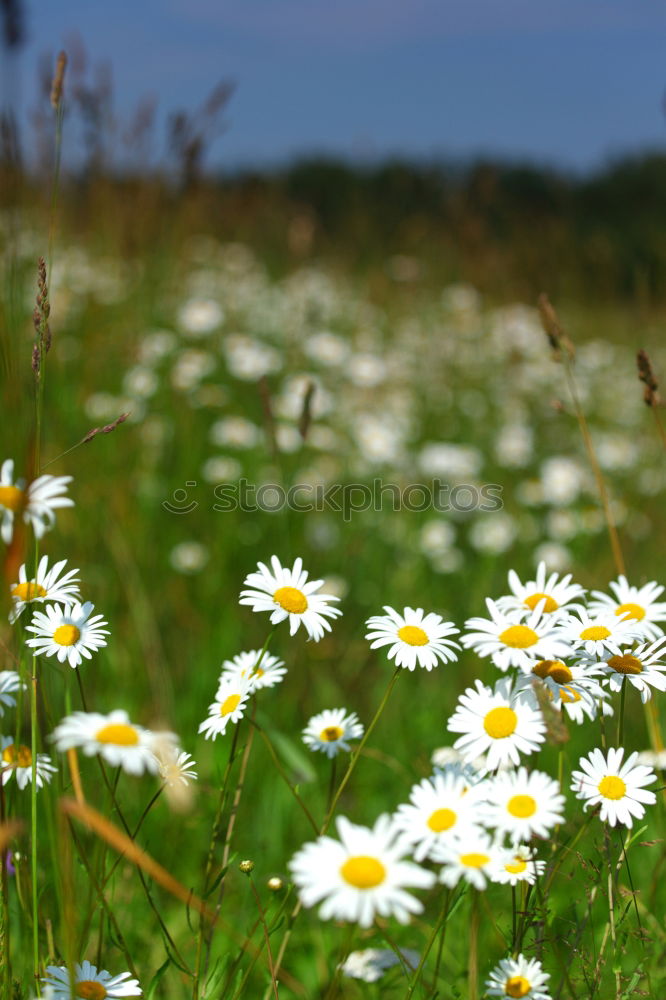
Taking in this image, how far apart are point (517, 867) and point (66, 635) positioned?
51 cm

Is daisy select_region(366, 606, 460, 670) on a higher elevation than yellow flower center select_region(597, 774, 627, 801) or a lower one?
higher

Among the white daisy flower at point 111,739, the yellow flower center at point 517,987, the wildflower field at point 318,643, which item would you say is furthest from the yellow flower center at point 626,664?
the white daisy flower at point 111,739

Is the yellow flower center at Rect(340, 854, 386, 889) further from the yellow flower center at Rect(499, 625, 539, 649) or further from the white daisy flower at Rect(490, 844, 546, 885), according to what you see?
the yellow flower center at Rect(499, 625, 539, 649)

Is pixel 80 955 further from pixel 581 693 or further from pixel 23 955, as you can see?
pixel 581 693

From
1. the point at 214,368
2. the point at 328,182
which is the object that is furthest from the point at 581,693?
the point at 328,182

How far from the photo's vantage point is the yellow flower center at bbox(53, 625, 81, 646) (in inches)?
32.4

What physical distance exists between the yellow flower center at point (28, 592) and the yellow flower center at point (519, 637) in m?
0.48

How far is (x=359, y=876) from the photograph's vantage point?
58cm

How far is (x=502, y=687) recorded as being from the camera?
86cm

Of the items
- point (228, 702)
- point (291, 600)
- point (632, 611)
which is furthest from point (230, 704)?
point (632, 611)

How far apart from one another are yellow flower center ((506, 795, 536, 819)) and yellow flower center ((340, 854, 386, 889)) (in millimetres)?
177

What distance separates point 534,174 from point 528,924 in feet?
51.5

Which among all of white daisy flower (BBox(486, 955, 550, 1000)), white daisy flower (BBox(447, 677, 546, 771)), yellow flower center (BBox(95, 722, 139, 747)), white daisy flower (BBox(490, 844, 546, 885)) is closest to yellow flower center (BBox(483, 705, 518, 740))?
white daisy flower (BBox(447, 677, 546, 771))

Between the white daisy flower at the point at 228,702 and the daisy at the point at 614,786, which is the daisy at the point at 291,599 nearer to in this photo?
the white daisy flower at the point at 228,702
